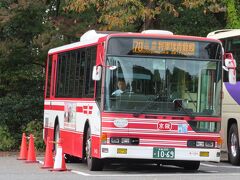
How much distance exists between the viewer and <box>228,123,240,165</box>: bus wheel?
22.7 m

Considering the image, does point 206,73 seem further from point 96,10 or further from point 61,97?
point 96,10

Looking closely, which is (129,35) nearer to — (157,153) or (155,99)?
(155,99)

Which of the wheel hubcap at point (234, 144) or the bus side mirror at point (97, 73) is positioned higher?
the bus side mirror at point (97, 73)

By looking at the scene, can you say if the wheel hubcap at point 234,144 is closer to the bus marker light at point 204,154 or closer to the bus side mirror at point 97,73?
the bus marker light at point 204,154

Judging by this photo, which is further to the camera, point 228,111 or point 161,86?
point 228,111

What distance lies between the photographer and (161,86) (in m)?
17.8

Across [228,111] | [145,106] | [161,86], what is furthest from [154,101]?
[228,111]

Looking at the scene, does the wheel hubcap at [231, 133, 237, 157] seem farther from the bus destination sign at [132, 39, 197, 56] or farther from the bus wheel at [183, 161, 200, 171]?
the bus destination sign at [132, 39, 197, 56]

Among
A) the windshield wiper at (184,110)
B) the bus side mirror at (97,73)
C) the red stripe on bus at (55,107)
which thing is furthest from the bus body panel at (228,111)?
the bus side mirror at (97,73)

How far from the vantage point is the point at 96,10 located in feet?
105

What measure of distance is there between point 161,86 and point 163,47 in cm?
93

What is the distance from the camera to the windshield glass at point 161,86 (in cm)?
1762

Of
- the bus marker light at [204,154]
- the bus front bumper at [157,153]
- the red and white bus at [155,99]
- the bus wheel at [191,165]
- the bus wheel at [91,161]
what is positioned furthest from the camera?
the bus wheel at [191,165]

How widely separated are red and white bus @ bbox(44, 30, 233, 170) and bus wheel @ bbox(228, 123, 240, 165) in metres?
4.90
